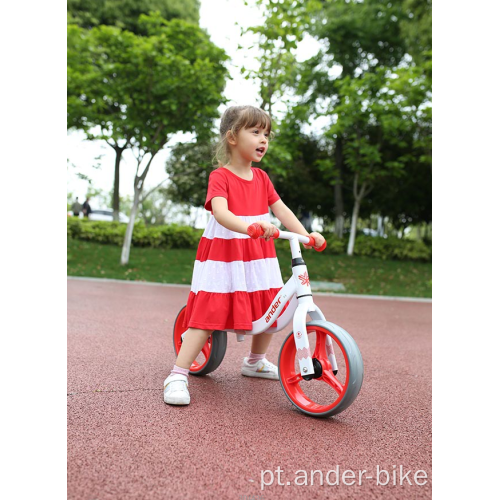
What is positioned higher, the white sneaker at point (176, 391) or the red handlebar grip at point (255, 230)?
the red handlebar grip at point (255, 230)

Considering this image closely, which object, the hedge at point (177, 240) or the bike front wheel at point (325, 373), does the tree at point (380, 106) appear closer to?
the hedge at point (177, 240)

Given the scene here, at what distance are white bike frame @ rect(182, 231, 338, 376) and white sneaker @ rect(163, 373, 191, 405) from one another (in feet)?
1.50

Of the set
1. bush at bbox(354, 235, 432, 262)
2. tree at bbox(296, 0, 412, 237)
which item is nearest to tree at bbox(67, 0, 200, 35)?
tree at bbox(296, 0, 412, 237)

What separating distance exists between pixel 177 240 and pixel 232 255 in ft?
40.9

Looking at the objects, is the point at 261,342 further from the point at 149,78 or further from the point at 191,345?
the point at 149,78

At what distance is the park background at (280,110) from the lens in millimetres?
10734

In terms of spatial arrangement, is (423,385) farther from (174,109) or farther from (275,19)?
Answer: (275,19)

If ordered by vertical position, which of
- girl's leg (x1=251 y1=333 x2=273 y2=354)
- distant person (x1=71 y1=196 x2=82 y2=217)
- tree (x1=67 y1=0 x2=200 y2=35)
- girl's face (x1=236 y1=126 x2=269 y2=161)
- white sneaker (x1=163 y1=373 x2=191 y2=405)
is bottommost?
white sneaker (x1=163 y1=373 x2=191 y2=405)

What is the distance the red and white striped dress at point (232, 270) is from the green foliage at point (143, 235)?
12114 mm

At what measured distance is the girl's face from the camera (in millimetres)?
2781

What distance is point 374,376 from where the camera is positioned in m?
3.42

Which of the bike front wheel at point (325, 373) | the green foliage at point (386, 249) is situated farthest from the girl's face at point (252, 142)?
the green foliage at point (386, 249)

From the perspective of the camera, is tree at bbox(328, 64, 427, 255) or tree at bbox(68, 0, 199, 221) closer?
tree at bbox(68, 0, 199, 221)

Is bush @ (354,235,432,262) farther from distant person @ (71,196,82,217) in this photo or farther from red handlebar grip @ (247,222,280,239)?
red handlebar grip @ (247,222,280,239)
